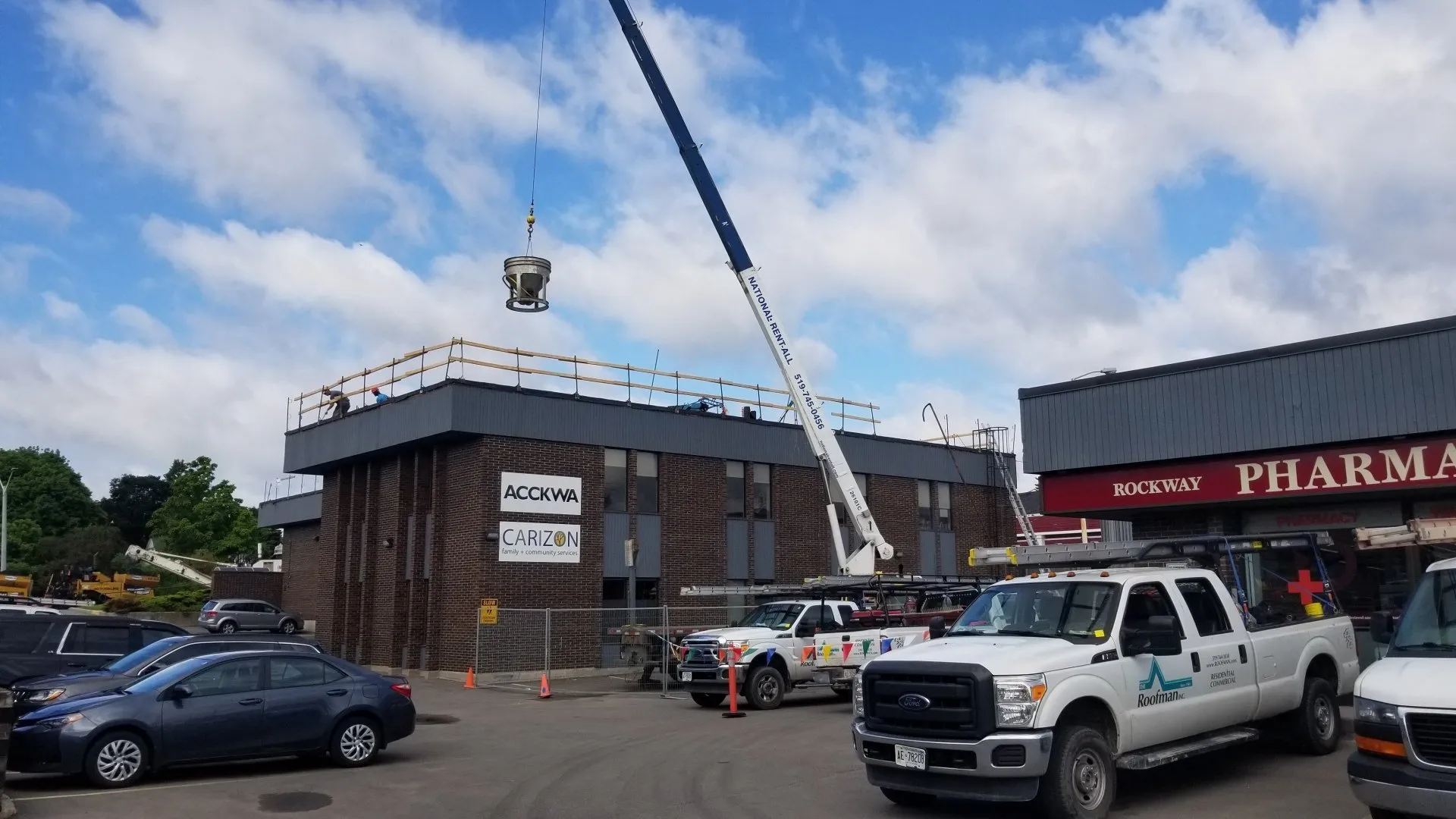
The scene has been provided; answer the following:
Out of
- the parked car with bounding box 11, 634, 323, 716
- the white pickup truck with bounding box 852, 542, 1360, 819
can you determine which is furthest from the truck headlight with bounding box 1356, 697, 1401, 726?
the parked car with bounding box 11, 634, 323, 716

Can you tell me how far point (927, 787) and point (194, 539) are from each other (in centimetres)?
8034

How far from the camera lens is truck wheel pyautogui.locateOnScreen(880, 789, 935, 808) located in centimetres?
1000

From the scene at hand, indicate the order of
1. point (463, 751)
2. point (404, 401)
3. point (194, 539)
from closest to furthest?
point (463, 751)
point (404, 401)
point (194, 539)

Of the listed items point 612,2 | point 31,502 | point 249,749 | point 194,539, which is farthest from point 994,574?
point 31,502

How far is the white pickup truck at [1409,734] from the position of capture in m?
6.96

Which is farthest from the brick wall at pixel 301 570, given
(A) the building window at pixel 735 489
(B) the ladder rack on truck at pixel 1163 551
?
(B) the ladder rack on truck at pixel 1163 551

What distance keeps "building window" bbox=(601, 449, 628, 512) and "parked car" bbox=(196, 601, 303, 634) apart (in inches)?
677

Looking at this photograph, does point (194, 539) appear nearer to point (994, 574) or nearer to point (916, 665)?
point (994, 574)

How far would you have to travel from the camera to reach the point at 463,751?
47.7ft

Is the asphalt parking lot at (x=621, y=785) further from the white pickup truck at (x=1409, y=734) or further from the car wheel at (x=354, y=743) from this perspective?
the white pickup truck at (x=1409, y=734)

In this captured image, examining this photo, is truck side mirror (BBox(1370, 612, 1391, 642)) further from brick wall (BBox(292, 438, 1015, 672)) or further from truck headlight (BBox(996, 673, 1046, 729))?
brick wall (BBox(292, 438, 1015, 672))

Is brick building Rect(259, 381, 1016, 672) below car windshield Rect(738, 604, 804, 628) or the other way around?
the other way around

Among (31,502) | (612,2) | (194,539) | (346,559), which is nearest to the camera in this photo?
(612,2)

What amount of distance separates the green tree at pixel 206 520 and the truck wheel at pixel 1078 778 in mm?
76906
